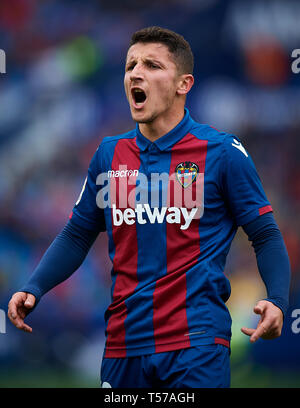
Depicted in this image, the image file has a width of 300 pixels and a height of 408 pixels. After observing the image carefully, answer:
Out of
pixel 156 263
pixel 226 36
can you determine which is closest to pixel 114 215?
pixel 156 263

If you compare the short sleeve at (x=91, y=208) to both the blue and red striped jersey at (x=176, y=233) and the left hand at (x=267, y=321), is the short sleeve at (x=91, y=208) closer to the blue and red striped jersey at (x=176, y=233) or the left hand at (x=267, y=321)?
the blue and red striped jersey at (x=176, y=233)

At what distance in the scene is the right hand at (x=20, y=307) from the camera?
256 centimetres

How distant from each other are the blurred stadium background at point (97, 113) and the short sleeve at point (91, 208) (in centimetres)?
253

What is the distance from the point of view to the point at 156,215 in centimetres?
259

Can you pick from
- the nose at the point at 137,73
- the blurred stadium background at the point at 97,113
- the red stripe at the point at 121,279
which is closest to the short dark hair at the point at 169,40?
the nose at the point at 137,73

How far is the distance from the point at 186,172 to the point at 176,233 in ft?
0.83

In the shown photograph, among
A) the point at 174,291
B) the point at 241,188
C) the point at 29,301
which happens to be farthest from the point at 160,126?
the point at 29,301

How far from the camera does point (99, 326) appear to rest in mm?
5328

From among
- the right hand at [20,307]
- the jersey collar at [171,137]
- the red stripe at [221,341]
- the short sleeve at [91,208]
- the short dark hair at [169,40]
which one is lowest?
the red stripe at [221,341]

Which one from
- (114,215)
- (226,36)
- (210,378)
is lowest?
(210,378)

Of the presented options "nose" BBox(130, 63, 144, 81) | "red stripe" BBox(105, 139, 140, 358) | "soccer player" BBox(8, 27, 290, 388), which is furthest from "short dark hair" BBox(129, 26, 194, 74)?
"red stripe" BBox(105, 139, 140, 358)

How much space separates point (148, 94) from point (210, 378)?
1115 mm

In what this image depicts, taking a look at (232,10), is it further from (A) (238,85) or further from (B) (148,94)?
(B) (148,94)

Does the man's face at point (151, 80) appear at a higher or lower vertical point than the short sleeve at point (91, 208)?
higher
